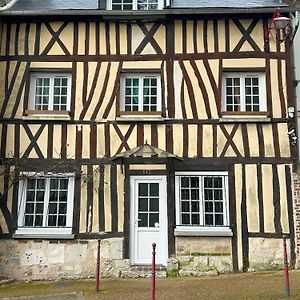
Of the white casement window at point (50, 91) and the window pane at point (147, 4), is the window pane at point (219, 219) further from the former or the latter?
the window pane at point (147, 4)

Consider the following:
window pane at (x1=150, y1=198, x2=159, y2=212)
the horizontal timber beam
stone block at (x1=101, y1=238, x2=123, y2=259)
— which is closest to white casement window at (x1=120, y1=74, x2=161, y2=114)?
the horizontal timber beam

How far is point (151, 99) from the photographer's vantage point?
998 cm

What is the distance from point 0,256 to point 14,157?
7.50 ft

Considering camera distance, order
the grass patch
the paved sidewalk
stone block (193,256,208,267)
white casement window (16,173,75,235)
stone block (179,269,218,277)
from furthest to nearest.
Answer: white casement window (16,173,75,235), stone block (193,256,208,267), stone block (179,269,218,277), the paved sidewalk, the grass patch

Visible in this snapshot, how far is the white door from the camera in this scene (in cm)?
926

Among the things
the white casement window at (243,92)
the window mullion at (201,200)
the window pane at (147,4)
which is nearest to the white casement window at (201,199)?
the window mullion at (201,200)

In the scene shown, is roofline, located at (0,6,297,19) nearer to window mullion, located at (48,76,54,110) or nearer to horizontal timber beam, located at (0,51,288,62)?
horizontal timber beam, located at (0,51,288,62)

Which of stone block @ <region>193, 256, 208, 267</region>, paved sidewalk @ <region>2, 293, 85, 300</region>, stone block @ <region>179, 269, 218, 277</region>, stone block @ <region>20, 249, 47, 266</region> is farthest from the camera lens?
stone block @ <region>20, 249, 47, 266</region>

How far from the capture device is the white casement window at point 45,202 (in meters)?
9.40

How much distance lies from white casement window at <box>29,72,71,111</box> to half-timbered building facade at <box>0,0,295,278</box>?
3 cm

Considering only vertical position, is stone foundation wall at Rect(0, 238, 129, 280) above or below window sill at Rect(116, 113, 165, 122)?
below

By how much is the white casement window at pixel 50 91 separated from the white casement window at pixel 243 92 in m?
3.90

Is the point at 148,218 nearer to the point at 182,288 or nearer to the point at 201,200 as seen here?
the point at 201,200

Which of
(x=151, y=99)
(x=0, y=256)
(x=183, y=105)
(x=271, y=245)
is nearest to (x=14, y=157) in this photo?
(x=0, y=256)
